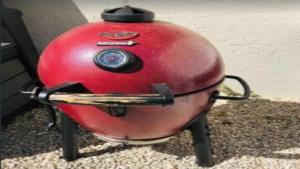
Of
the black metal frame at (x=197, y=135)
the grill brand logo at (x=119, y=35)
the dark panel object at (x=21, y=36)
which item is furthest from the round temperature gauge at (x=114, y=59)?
the dark panel object at (x=21, y=36)

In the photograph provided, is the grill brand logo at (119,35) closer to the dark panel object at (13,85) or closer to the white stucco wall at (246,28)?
the dark panel object at (13,85)

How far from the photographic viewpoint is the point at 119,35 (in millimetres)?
2400

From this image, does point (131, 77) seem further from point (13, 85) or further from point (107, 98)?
point (13, 85)

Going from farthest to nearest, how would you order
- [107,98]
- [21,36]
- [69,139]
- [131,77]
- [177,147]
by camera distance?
[21,36] → [177,147] → [69,139] → [131,77] → [107,98]

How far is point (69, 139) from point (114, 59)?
0.79 m

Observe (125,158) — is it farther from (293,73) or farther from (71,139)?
(293,73)

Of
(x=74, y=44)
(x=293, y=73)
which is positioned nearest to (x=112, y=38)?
(x=74, y=44)

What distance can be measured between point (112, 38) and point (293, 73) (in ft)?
7.43

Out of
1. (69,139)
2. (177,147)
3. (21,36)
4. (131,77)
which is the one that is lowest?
(177,147)

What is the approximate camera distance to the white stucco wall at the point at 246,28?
13.2 ft

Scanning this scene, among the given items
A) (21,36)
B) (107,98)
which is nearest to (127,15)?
(107,98)

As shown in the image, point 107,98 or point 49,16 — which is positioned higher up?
point 107,98

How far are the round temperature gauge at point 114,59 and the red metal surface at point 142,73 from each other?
3cm

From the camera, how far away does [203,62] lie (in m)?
2.48
